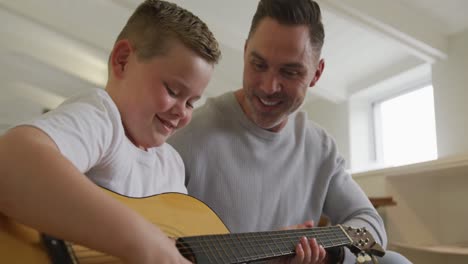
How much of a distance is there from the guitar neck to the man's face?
0.45m

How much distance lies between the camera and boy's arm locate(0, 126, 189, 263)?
0.55 metres

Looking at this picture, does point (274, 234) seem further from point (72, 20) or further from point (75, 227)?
point (72, 20)

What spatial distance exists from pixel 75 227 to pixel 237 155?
0.90 m

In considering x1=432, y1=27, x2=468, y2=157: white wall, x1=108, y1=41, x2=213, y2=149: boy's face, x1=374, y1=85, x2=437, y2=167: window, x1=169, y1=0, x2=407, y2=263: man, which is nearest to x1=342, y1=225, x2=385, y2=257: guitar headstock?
x1=169, y1=0, x2=407, y2=263: man

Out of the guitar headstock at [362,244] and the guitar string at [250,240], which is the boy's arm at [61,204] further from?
the guitar headstock at [362,244]

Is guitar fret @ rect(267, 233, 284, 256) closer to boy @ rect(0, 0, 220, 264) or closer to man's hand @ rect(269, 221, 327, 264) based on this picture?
man's hand @ rect(269, 221, 327, 264)

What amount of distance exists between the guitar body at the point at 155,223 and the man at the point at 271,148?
380mm

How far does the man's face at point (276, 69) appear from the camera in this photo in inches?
51.9

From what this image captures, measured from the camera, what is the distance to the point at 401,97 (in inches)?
156

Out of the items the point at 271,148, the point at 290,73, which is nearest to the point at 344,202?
the point at 271,148

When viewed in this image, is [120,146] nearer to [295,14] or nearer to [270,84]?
[270,84]

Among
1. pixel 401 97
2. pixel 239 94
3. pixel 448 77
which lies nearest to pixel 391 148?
pixel 401 97

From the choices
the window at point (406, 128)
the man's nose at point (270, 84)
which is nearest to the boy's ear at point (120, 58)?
the man's nose at point (270, 84)

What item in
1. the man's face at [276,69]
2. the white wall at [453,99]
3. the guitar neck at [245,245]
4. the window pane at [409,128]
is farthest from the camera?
the window pane at [409,128]
